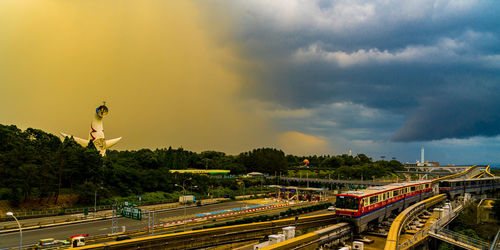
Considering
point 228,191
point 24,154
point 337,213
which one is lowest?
point 228,191

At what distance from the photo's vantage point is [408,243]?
30281mm

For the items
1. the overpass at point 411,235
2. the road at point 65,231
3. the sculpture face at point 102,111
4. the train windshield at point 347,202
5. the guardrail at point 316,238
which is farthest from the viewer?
the sculpture face at point 102,111

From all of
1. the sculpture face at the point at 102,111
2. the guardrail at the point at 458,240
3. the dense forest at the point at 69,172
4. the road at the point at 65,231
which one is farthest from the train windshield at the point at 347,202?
the sculpture face at the point at 102,111

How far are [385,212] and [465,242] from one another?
10473 millimetres

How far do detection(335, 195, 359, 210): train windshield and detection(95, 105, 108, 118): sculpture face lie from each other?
71.5 m

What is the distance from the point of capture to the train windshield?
35588 mm

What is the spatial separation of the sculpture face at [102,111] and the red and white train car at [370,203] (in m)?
71.3

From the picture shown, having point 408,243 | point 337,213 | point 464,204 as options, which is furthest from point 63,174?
point 464,204

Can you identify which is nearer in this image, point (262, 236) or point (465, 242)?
point (465, 242)

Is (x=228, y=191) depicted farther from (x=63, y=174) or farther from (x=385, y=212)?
(x=385, y=212)

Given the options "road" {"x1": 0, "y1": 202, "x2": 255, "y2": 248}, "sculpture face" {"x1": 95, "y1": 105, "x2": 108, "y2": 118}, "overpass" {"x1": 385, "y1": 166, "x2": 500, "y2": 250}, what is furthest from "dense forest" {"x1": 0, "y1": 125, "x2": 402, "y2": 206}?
"overpass" {"x1": 385, "y1": 166, "x2": 500, "y2": 250}

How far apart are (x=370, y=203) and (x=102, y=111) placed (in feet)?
243

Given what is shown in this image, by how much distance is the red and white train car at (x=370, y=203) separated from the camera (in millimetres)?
35750

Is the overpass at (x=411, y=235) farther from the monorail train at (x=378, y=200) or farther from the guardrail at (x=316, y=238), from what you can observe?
the monorail train at (x=378, y=200)
